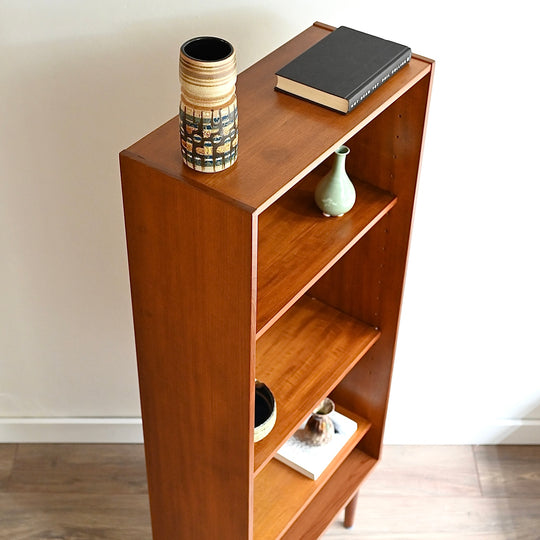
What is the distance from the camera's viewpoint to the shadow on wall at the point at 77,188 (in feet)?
5.93

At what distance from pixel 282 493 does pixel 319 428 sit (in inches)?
7.2

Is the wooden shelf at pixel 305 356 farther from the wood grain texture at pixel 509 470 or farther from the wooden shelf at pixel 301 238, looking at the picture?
the wood grain texture at pixel 509 470

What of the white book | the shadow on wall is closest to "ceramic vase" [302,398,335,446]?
the white book

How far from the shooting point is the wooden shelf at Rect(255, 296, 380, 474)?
1.87 metres

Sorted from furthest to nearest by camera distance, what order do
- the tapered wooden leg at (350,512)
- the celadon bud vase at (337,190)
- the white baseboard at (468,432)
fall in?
the white baseboard at (468,432) < the tapered wooden leg at (350,512) < the celadon bud vase at (337,190)

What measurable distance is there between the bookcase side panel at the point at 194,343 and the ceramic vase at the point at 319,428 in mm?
393

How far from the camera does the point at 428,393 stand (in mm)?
2621

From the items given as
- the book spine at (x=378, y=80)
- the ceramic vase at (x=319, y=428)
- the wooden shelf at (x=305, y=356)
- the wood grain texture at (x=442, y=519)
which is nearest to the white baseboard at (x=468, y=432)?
the wood grain texture at (x=442, y=519)

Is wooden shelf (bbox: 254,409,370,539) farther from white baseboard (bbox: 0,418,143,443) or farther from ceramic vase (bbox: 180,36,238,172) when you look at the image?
ceramic vase (bbox: 180,36,238,172)

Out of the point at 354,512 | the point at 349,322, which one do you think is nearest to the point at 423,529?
the point at 354,512

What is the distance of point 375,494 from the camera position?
2.58 metres

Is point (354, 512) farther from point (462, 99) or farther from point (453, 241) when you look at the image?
point (462, 99)

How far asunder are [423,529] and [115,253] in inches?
46.0

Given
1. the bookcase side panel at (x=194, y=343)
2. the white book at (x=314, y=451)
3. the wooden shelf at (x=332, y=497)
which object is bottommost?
the wooden shelf at (x=332, y=497)
